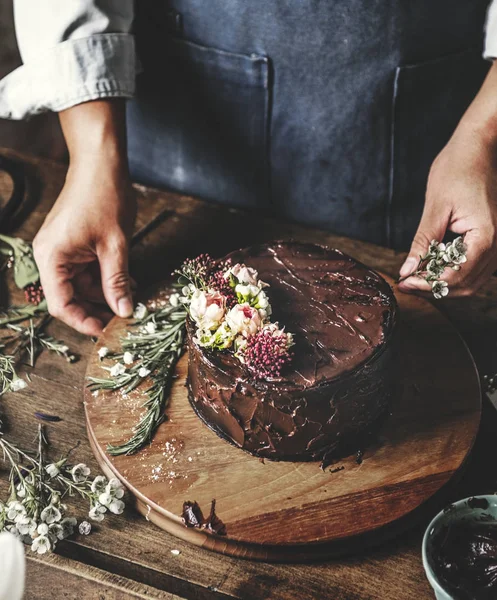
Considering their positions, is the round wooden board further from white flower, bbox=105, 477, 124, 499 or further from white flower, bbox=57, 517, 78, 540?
white flower, bbox=57, 517, 78, 540

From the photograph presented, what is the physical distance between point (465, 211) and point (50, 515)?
1317 mm

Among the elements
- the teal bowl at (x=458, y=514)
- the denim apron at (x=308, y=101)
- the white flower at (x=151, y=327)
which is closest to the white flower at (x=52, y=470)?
the white flower at (x=151, y=327)

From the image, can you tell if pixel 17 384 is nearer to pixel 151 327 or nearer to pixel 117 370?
pixel 117 370

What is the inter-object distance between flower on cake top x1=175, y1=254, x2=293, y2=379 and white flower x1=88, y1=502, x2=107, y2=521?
0.43 metres

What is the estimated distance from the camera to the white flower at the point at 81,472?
159 cm

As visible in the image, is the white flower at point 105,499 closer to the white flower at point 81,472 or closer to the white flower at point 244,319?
the white flower at point 81,472

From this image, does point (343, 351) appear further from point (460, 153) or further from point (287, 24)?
point (287, 24)

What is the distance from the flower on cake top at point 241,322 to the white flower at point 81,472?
0.41m

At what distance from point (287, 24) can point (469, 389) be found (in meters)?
1.26

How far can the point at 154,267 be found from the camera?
2.19 m

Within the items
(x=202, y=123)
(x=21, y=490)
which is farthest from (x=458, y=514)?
(x=202, y=123)

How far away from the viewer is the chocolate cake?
1.52 meters

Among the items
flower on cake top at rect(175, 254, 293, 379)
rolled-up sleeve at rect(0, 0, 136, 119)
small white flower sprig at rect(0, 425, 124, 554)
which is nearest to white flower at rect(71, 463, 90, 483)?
small white flower sprig at rect(0, 425, 124, 554)

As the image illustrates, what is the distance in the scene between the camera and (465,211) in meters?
1.84
